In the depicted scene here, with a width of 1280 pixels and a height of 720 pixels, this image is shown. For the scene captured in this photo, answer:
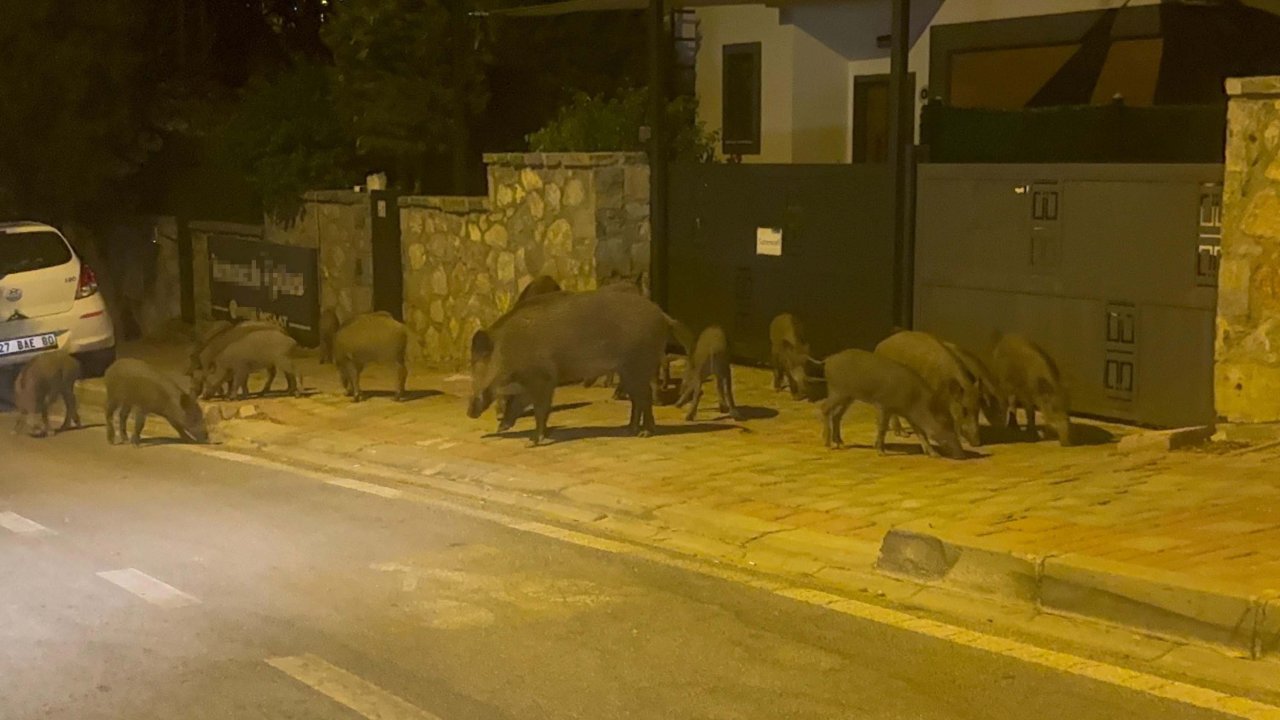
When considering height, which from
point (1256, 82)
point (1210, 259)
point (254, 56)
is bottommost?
point (1210, 259)

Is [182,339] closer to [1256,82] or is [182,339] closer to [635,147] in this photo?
[635,147]

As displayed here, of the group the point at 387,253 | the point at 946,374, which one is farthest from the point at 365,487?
the point at 387,253

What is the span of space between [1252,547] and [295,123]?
13.8 meters

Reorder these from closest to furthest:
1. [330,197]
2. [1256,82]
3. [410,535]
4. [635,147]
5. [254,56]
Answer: [410,535] < [1256,82] < [635,147] < [330,197] < [254,56]

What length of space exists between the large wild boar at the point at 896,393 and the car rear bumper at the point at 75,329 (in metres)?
8.52

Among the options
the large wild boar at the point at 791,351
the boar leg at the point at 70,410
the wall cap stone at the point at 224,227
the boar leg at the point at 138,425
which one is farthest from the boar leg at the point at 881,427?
the wall cap stone at the point at 224,227

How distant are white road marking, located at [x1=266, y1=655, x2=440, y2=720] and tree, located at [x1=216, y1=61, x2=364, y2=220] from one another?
1258cm

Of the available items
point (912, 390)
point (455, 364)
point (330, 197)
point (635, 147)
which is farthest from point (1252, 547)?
point (330, 197)

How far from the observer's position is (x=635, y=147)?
49.2ft

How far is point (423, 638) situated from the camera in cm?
664

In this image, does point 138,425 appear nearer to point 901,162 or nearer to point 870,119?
point 901,162

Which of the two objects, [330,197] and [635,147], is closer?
[635,147]

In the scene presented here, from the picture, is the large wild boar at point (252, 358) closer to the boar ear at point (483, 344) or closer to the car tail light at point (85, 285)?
the car tail light at point (85, 285)

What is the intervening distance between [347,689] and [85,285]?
36.1ft
